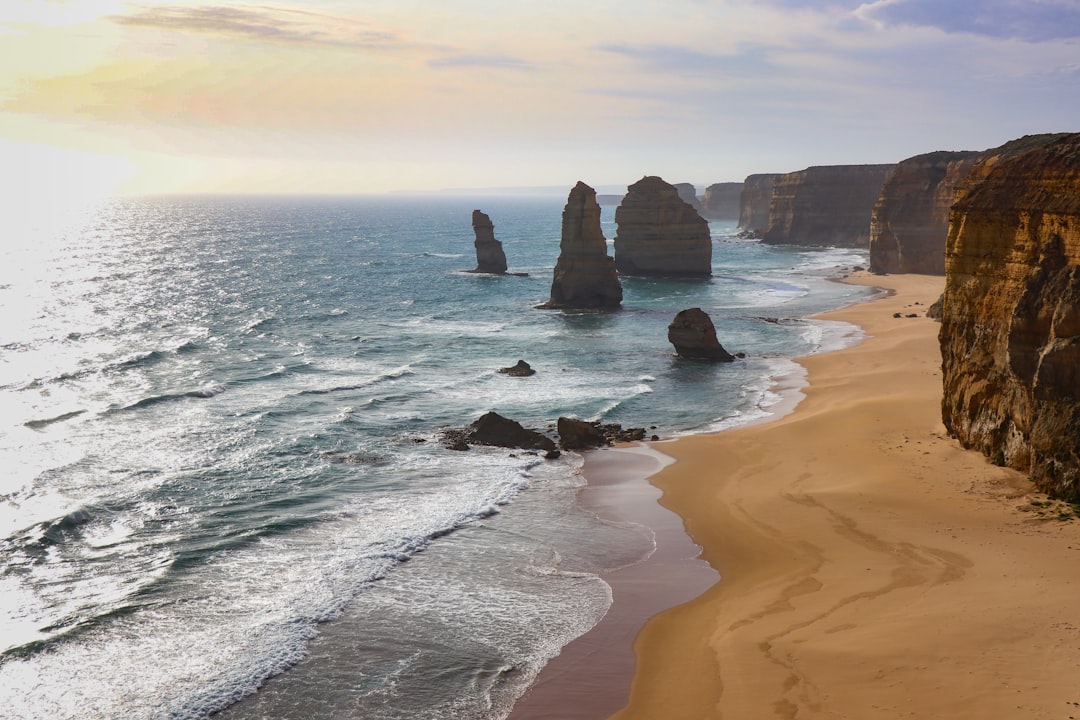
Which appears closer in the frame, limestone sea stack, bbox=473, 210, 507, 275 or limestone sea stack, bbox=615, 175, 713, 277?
limestone sea stack, bbox=615, 175, 713, 277

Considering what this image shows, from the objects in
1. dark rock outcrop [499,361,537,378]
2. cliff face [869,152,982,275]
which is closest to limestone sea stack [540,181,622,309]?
dark rock outcrop [499,361,537,378]

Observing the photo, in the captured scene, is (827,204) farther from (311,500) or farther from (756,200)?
(311,500)

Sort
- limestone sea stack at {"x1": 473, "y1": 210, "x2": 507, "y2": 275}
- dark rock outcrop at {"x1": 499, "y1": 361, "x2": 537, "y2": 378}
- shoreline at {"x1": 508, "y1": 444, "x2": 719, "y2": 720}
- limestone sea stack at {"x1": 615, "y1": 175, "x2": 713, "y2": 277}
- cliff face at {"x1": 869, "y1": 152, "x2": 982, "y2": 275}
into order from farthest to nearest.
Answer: limestone sea stack at {"x1": 473, "y1": 210, "x2": 507, "y2": 275} → limestone sea stack at {"x1": 615, "y1": 175, "x2": 713, "y2": 277} → cliff face at {"x1": 869, "y1": 152, "x2": 982, "y2": 275} → dark rock outcrop at {"x1": 499, "y1": 361, "x2": 537, "y2": 378} → shoreline at {"x1": 508, "y1": 444, "x2": 719, "y2": 720}

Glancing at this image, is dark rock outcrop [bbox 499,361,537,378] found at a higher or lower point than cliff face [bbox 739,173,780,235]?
lower

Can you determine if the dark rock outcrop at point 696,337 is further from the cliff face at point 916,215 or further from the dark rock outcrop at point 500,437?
the cliff face at point 916,215

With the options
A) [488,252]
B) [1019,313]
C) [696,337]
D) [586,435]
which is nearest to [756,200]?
[488,252]

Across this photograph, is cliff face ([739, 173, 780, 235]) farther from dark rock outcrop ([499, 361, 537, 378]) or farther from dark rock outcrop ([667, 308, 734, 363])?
dark rock outcrop ([499, 361, 537, 378])
